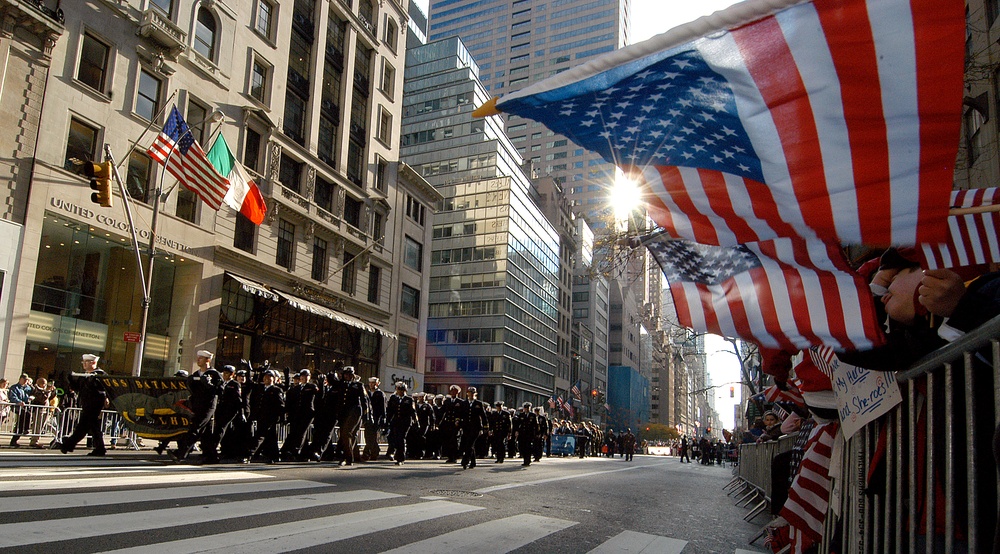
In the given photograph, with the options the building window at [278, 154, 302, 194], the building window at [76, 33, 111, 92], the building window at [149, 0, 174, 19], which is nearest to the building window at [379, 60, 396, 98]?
the building window at [278, 154, 302, 194]

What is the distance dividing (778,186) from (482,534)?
4039 mm

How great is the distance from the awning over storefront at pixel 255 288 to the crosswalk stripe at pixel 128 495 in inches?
788

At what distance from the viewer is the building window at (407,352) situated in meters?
41.8

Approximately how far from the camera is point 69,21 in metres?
21.5

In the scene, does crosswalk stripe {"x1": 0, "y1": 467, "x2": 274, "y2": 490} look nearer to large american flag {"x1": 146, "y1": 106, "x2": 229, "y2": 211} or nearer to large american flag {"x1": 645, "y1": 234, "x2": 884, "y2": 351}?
large american flag {"x1": 645, "y1": 234, "x2": 884, "y2": 351}

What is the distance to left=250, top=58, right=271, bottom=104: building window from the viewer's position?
3036 centimetres

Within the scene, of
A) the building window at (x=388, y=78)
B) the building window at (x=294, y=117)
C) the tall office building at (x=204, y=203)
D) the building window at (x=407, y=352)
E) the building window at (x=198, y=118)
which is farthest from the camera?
the building window at (x=388, y=78)

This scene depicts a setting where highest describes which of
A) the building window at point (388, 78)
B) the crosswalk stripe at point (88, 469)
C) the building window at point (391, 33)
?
the building window at point (391, 33)

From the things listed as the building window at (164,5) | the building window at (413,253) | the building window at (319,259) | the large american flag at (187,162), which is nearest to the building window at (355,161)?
the building window at (319,259)

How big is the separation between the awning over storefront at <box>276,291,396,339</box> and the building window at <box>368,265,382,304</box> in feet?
5.39

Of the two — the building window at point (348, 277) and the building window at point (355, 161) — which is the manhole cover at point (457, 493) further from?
the building window at point (355, 161)

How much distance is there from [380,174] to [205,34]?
14457mm

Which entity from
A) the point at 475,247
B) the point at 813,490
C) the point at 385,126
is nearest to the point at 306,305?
the point at 385,126

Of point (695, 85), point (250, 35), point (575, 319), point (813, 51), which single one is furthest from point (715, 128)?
point (575, 319)
